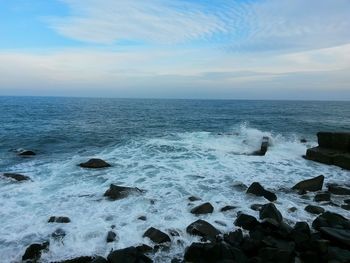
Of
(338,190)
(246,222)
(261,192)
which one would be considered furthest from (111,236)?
(338,190)

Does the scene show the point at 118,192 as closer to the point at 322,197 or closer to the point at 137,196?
the point at 137,196

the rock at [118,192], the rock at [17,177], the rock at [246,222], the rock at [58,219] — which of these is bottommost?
the rock at [17,177]

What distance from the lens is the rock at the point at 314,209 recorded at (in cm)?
927

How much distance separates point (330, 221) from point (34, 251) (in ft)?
25.9

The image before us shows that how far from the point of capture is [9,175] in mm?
12922

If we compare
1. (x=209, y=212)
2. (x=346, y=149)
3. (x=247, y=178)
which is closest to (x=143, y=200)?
(x=209, y=212)

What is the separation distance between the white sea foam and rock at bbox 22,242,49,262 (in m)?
0.18

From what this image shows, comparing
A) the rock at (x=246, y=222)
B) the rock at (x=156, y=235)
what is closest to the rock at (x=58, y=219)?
the rock at (x=156, y=235)

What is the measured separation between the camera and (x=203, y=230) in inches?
314

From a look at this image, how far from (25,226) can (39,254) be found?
1688mm

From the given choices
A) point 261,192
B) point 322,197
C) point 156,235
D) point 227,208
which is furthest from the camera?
point 261,192

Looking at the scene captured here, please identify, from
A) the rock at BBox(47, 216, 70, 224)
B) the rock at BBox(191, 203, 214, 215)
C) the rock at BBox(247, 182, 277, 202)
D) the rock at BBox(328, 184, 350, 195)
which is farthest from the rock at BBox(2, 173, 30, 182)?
the rock at BBox(328, 184, 350, 195)

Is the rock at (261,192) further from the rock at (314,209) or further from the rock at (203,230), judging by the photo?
the rock at (203,230)

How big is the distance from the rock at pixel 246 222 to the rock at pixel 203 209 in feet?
3.65
